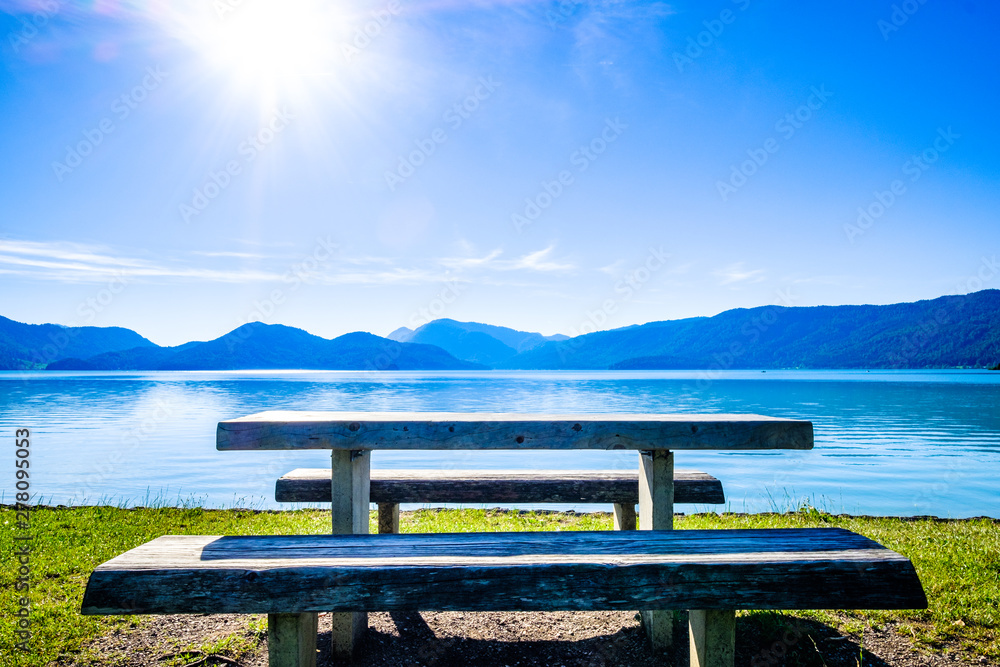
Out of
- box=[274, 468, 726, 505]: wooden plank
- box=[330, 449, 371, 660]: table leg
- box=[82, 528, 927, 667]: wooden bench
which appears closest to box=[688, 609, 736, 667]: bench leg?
box=[82, 528, 927, 667]: wooden bench

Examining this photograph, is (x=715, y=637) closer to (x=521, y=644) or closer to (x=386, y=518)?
(x=521, y=644)

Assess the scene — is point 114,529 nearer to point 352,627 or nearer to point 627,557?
point 352,627

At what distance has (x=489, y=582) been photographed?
2195 millimetres

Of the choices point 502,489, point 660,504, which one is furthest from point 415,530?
point 660,504

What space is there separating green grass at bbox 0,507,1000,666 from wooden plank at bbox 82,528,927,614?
152cm

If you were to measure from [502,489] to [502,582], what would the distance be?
81.5 inches

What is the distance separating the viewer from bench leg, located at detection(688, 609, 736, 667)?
7.95 feet

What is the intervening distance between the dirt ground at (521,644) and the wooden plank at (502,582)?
1.30 meters

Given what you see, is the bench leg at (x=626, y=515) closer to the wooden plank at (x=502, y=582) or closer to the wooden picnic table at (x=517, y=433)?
the wooden picnic table at (x=517, y=433)

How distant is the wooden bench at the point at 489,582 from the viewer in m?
2.16

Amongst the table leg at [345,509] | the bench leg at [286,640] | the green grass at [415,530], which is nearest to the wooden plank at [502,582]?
the bench leg at [286,640]

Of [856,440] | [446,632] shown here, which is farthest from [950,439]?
[446,632]

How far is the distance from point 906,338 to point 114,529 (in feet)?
683

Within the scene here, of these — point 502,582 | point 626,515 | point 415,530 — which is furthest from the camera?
point 415,530
